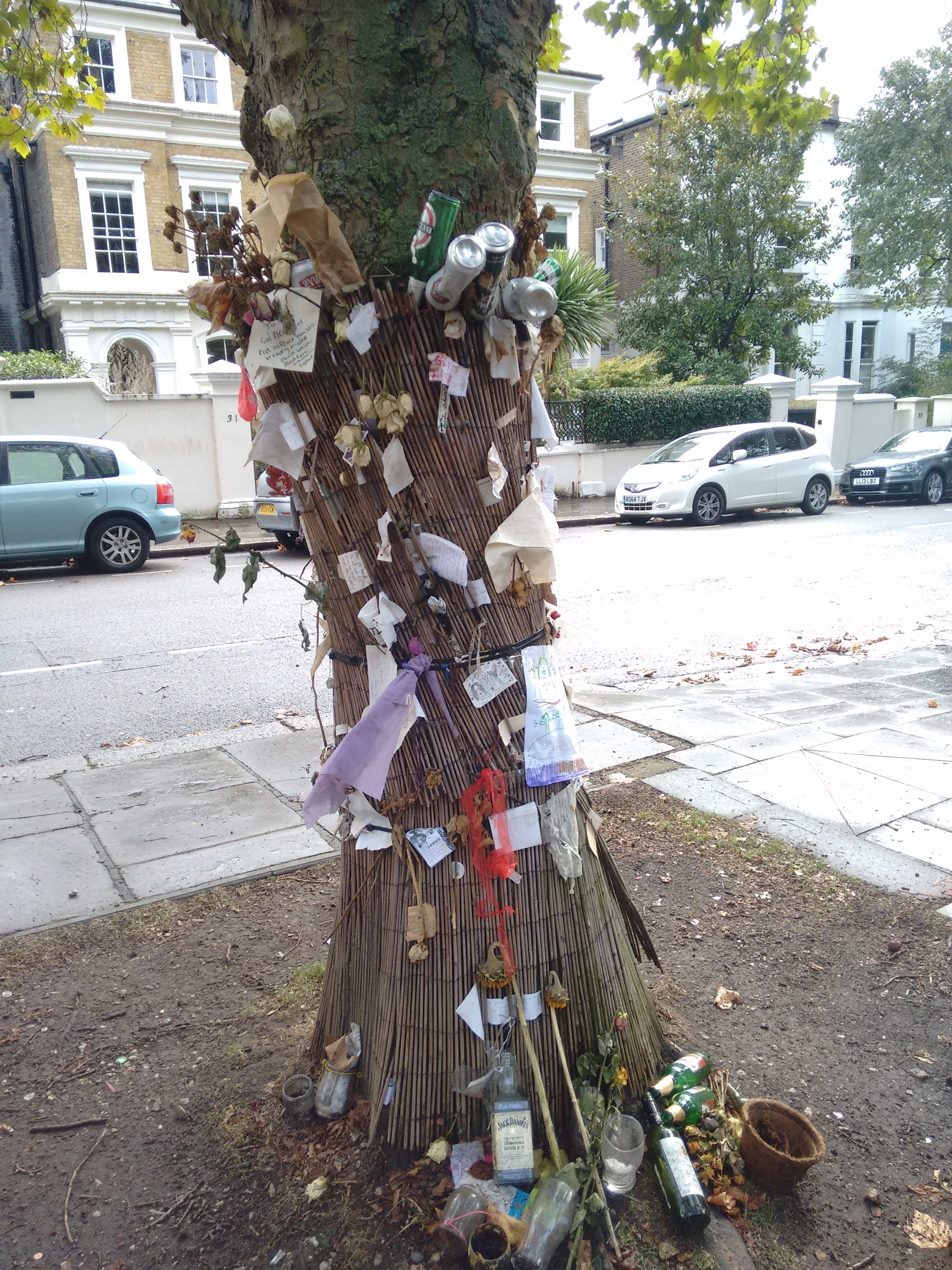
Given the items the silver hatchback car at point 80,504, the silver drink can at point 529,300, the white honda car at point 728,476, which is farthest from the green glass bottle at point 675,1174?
the white honda car at point 728,476

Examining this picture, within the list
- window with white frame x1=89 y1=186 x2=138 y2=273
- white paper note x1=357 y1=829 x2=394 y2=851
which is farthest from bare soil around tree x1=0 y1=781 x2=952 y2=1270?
window with white frame x1=89 y1=186 x2=138 y2=273

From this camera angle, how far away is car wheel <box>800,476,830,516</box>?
16922 mm

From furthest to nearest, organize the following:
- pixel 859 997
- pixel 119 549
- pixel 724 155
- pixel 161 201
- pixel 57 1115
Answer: pixel 161 201, pixel 724 155, pixel 119 549, pixel 859 997, pixel 57 1115

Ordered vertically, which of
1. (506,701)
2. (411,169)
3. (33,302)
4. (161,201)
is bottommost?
(506,701)

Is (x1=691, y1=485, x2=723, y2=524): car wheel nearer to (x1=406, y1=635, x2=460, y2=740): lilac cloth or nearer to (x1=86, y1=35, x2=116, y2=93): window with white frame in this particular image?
(x1=406, y1=635, x2=460, y2=740): lilac cloth

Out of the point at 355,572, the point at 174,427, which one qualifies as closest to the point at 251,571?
the point at 355,572

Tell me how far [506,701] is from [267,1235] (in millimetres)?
1280

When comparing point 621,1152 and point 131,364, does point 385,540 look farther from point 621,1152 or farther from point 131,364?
point 131,364

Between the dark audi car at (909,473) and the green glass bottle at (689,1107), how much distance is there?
18038 mm

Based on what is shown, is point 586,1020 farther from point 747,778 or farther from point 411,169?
point 747,778

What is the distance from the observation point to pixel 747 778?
4.51 metres

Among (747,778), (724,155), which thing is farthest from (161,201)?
(747,778)

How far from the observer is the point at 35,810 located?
4438 millimetres

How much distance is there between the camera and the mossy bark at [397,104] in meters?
1.91
